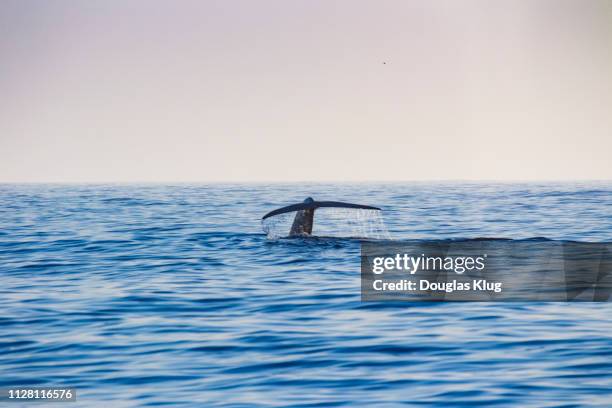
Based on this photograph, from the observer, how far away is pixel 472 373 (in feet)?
36.2

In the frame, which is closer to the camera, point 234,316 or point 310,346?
point 310,346

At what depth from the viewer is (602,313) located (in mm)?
14695

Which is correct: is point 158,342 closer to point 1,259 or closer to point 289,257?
point 289,257

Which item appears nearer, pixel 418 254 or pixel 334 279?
pixel 334 279

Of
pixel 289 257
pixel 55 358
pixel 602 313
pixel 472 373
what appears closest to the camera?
pixel 472 373

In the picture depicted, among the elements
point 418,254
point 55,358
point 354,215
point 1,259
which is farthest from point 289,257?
point 354,215

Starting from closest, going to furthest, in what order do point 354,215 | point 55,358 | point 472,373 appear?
point 472,373 → point 55,358 → point 354,215

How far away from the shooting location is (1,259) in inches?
923

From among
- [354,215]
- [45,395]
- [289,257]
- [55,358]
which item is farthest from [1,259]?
[354,215]

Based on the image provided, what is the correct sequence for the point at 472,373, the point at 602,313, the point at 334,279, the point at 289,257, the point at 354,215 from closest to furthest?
the point at 472,373 → the point at 602,313 → the point at 334,279 → the point at 289,257 → the point at 354,215

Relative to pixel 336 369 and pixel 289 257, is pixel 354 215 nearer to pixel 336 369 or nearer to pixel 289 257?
pixel 289 257

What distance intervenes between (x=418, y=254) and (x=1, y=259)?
912 centimetres

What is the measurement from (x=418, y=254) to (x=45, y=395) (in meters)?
13.0

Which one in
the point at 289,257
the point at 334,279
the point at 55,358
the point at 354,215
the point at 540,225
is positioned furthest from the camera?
the point at 354,215
